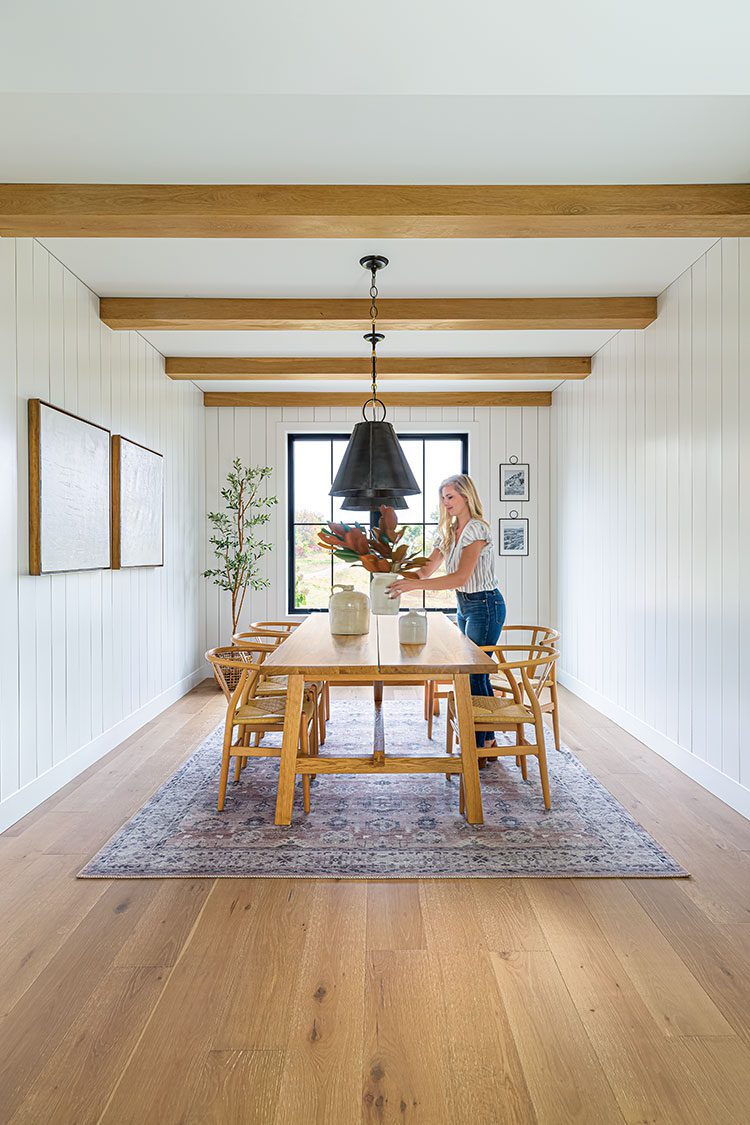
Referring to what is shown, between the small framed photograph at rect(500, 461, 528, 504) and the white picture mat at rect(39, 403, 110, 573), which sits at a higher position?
the small framed photograph at rect(500, 461, 528, 504)

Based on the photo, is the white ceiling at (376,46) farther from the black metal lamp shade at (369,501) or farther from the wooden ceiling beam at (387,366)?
the wooden ceiling beam at (387,366)

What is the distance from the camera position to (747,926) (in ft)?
7.53

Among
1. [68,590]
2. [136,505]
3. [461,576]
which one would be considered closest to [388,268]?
[461,576]

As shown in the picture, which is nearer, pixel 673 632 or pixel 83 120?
pixel 83 120

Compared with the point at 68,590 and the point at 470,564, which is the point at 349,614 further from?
the point at 68,590

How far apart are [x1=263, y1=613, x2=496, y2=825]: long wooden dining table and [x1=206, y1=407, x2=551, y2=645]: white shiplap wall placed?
358 cm

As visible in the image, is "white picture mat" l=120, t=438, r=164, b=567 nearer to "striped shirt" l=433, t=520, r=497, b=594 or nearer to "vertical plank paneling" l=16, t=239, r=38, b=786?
"vertical plank paneling" l=16, t=239, r=38, b=786

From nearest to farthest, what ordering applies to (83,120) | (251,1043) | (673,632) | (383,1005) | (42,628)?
(251,1043) < (383,1005) < (83,120) < (42,628) < (673,632)

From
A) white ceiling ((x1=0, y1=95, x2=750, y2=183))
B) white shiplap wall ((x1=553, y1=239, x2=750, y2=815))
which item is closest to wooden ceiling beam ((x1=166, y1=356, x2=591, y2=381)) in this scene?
white shiplap wall ((x1=553, y1=239, x2=750, y2=815))

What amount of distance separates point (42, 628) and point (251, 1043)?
7.89 feet

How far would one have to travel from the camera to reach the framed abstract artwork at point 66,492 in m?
3.44

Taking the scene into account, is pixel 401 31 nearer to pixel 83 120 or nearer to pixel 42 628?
pixel 83 120

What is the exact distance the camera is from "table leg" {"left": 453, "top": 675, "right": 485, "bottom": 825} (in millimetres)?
3131

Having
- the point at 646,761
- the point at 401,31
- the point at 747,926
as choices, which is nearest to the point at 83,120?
the point at 401,31
